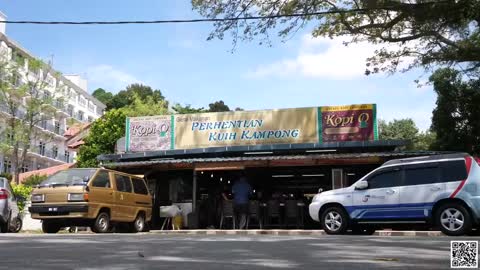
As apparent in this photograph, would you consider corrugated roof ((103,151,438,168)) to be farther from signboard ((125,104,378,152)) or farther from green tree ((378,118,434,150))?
green tree ((378,118,434,150))

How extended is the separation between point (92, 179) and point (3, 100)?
33.6 meters

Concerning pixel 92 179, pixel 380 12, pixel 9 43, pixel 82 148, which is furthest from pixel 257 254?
pixel 9 43

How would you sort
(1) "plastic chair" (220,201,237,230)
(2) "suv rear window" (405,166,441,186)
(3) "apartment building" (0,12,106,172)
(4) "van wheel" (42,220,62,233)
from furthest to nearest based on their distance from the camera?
1. (3) "apartment building" (0,12,106,172)
2. (1) "plastic chair" (220,201,237,230)
3. (4) "van wheel" (42,220,62,233)
4. (2) "suv rear window" (405,166,441,186)

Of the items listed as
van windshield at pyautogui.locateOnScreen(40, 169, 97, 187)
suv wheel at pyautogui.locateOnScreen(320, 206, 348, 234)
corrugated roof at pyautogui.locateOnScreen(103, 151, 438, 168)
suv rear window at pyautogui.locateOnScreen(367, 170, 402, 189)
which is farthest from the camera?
corrugated roof at pyautogui.locateOnScreen(103, 151, 438, 168)

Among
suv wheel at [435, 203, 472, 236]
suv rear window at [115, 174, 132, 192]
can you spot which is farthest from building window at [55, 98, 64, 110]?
suv wheel at [435, 203, 472, 236]

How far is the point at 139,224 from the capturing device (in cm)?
1719

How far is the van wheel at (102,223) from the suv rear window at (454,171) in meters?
8.62

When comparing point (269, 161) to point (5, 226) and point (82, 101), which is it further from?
point (82, 101)

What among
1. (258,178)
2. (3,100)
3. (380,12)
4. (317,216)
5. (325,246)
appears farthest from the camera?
(3,100)

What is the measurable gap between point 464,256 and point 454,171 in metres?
6.04

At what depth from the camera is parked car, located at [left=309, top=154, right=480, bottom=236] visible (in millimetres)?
12383

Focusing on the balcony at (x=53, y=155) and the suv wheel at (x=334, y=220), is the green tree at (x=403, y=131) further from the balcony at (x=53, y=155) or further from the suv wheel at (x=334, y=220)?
the suv wheel at (x=334, y=220)

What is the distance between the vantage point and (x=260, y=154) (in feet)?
67.9

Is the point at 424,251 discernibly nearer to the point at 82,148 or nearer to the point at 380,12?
the point at 380,12
